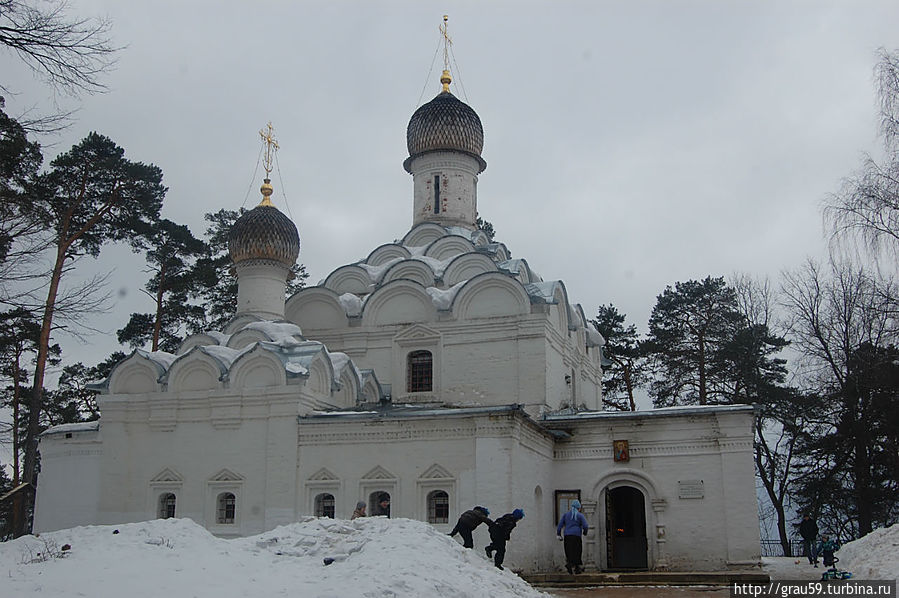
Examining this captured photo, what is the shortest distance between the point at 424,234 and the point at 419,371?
407 cm

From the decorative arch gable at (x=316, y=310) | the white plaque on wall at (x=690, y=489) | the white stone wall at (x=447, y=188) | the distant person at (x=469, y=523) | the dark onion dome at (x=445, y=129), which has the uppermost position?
the dark onion dome at (x=445, y=129)

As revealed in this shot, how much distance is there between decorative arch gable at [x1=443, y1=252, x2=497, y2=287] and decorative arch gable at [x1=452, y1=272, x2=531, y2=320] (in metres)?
1.09

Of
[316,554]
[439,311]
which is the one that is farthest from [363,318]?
[316,554]

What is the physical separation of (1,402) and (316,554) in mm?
19615

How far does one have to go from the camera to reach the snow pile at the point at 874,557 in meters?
10.2

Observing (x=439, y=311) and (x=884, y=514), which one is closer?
(x=439, y=311)

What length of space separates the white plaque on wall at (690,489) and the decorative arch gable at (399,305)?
5917 millimetres

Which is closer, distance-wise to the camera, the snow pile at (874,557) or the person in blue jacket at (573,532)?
the snow pile at (874,557)

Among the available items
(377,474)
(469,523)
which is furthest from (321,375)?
(469,523)

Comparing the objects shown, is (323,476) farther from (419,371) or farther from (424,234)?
(424,234)

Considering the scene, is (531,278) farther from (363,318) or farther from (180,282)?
(180,282)

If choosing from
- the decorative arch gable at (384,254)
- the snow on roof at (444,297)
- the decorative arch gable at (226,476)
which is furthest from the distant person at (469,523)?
the decorative arch gable at (384,254)

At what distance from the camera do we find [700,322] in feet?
88.9

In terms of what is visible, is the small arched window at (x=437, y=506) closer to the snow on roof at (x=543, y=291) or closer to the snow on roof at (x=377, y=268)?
the snow on roof at (x=543, y=291)
